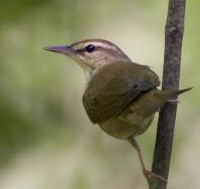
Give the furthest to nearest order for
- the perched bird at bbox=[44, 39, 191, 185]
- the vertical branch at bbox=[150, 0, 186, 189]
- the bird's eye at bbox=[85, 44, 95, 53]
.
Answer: the bird's eye at bbox=[85, 44, 95, 53], the perched bird at bbox=[44, 39, 191, 185], the vertical branch at bbox=[150, 0, 186, 189]

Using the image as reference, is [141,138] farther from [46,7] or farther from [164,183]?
[164,183]

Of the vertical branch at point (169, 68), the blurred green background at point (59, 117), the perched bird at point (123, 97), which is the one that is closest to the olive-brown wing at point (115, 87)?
the perched bird at point (123, 97)

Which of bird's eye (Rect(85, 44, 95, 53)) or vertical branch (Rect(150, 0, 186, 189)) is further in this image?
bird's eye (Rect(85, 44, 95, 53))

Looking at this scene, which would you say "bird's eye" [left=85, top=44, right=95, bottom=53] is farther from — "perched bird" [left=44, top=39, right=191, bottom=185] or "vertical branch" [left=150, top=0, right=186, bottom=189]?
"vertical branch" [left=150, top=0, right=186, bottom=189]

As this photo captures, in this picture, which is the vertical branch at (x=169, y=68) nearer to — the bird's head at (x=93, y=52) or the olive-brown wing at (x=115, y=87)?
the olive-brown wing at (x=115, y=87)

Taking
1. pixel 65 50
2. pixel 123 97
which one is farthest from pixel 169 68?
pixel 65 50

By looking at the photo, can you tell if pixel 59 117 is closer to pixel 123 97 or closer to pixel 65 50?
pixel 65 50

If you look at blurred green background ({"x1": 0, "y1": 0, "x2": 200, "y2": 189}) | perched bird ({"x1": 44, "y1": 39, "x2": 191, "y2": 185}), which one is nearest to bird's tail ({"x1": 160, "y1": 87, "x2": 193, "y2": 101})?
perched bird ({"x1": 44, "y1": 39, "x2": 191, "y2": 185})
